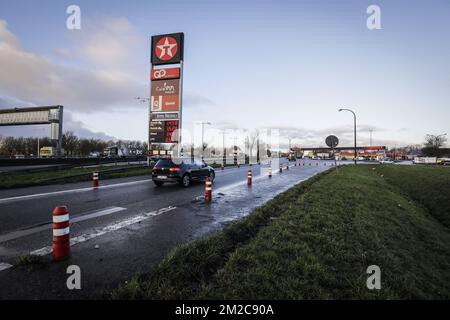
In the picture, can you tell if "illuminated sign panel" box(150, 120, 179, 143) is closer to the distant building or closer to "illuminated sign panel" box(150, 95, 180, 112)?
"illuminated sign panel" box(150, 95, 180, 112)

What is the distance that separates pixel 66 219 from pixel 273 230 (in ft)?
12.2

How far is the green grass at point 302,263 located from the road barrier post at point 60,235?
60.7 inches

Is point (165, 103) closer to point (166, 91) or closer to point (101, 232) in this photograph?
point (166, 91)

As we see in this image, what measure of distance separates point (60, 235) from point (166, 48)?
24.6 metres

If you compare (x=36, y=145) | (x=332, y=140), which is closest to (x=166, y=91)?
(x=332, y=140)

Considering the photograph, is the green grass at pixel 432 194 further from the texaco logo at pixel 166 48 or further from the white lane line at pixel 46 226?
the texaco logo at pixel 166 48

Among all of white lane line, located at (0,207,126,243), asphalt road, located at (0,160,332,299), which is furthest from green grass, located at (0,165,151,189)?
white lane line, located at (0,207,126,243)

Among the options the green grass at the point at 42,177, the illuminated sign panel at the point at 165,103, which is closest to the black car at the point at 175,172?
the green grass at the point at 42,177

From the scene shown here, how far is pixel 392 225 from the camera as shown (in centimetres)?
604

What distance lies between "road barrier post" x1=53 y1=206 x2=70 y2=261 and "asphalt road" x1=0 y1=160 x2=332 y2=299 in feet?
0.48

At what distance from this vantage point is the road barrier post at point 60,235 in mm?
3412

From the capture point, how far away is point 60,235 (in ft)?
11.3

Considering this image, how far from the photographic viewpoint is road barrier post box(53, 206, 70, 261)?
3.41 m
